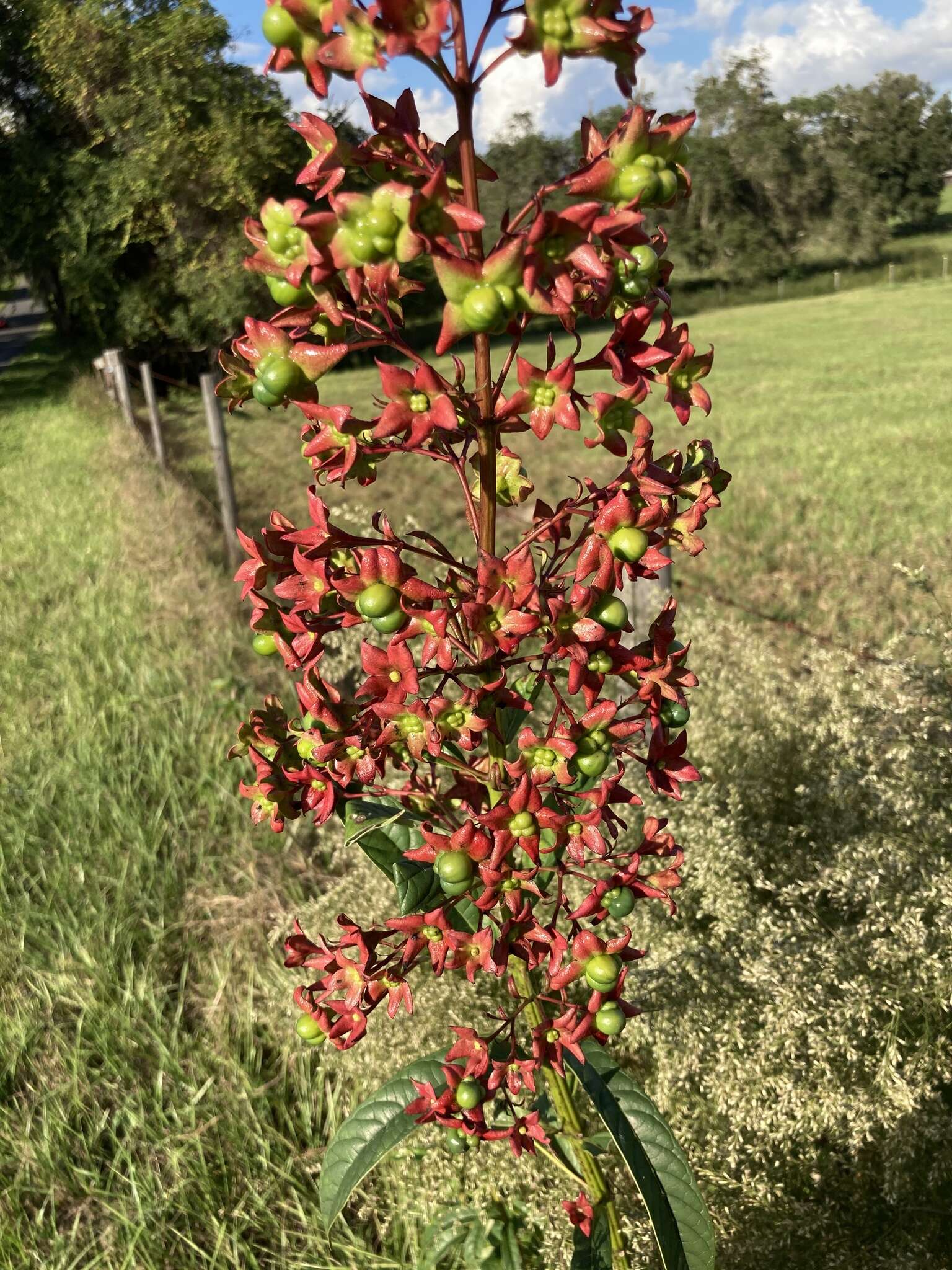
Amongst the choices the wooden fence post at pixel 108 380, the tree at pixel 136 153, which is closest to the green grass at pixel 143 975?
the wooden fence post at pixel 108 380

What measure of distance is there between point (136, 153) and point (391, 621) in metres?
19.5

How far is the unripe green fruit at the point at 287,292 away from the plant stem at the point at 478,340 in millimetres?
188

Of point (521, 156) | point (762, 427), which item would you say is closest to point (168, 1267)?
point (762, 427)

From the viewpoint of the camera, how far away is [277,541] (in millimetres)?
1206

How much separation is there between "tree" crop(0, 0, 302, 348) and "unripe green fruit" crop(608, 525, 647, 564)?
18.2 metres

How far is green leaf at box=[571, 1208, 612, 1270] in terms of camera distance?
151cm

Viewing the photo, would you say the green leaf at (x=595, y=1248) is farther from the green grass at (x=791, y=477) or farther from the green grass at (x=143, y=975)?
the green grass at (x=791, y=477)

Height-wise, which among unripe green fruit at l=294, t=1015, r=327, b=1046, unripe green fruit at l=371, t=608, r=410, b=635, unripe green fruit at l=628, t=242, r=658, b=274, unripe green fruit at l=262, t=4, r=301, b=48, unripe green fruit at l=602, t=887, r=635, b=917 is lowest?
unripe green fruit at l=294, t=1015, r=327, b=1046

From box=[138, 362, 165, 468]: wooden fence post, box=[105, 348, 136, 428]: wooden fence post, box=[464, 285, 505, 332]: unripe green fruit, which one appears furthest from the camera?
box=[105, 348, 136, 428]: wooden fence post

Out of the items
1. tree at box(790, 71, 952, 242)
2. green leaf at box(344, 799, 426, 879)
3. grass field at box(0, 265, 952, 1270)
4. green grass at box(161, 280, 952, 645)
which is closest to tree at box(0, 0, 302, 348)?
green grass at box(161, 280, 952, 645)

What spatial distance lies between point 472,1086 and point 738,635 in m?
2.20

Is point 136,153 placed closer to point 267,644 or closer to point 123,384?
point 123,384

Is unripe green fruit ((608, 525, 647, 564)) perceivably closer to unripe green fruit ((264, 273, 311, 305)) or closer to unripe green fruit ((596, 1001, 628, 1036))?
unripe green fruit ((264, 273, 311, 305))

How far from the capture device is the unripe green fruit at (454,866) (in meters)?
1.13
